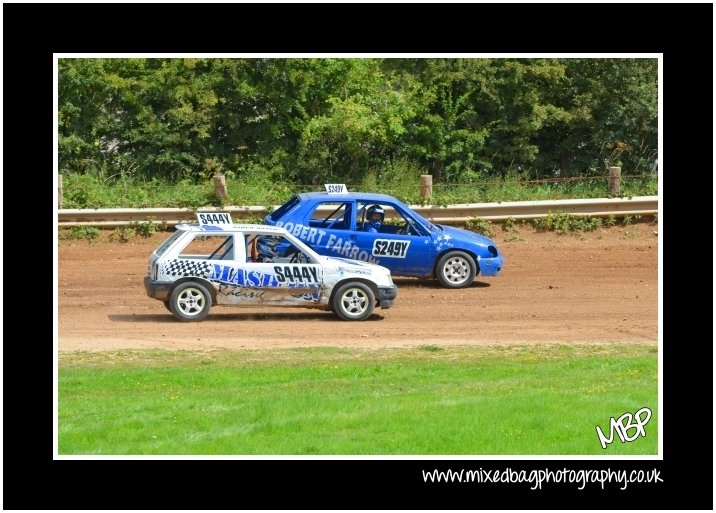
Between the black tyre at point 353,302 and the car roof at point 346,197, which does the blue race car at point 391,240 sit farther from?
the black tyre at point 353,302

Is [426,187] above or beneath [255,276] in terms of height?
above

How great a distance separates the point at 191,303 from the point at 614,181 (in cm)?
1214

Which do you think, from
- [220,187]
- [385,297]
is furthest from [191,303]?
[220,187]

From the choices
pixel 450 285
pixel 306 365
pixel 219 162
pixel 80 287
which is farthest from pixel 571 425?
pixel 219 162

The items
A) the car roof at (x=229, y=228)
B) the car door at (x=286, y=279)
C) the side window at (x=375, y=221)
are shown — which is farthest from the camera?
the side window at (x=375, y=221)

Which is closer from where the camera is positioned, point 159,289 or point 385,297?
point 159,289

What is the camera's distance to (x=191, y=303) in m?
17.0

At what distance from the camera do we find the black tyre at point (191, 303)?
55.7 feet

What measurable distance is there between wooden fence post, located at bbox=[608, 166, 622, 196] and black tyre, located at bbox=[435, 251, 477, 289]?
7109 mm

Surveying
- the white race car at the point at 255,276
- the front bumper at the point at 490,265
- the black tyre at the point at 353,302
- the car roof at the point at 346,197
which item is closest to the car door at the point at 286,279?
the white race car at the point at 255,276

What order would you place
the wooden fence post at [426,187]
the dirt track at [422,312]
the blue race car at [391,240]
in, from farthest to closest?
the wooden fence post at [426,187], the blue race car at [391,240], the dirt track at [422,312]

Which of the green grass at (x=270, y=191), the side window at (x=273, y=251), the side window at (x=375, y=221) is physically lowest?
the side window at (x=273, y=251)

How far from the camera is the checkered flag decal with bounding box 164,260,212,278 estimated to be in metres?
16.8

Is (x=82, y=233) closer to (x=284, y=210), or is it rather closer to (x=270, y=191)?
(x=270, y=191)
